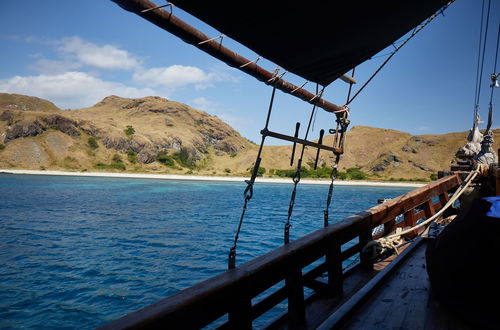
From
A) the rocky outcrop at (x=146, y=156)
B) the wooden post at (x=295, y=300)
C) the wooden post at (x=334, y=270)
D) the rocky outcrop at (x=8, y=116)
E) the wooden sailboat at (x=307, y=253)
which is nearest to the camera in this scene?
the wooden sailboat at (x=307, y=253)

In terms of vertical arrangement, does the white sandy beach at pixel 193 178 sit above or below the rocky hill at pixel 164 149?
below

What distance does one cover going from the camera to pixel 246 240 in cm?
1630

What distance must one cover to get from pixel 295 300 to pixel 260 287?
75 cm

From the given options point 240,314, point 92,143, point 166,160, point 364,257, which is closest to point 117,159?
point 92,143

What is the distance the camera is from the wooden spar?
2.41 metres

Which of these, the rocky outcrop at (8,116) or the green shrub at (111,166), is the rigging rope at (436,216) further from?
the rocky outcrop at (8,116)

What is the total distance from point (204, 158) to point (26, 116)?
68519mm

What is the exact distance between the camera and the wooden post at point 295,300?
273cm

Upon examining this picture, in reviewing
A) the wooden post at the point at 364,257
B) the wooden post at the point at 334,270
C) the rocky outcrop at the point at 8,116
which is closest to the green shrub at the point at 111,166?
the rocky outcrop at the point at 8,116

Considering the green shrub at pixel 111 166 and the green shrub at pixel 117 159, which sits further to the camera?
the green shrub at pixel 117 159

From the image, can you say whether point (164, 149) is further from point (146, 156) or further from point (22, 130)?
point (22, 130)

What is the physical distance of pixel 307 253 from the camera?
2.75m

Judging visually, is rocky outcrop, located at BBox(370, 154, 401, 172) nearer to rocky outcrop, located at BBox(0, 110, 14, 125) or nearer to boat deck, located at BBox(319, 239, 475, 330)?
boat deck, located at BBox(319, 239, 475, 330)

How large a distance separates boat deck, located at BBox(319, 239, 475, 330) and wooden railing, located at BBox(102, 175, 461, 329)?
0.47 m
